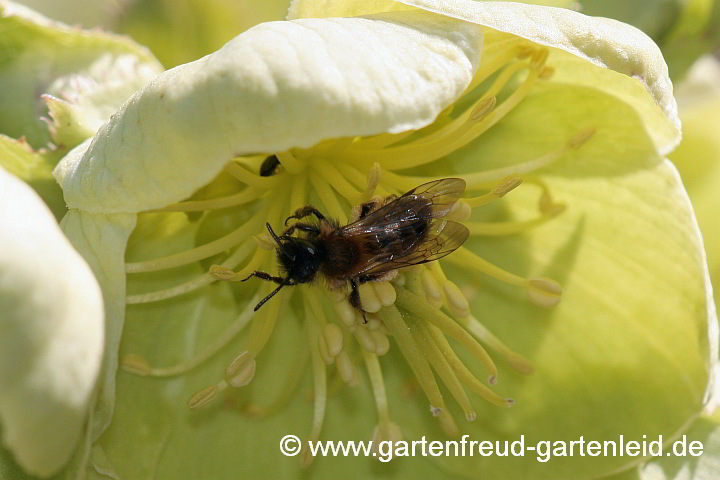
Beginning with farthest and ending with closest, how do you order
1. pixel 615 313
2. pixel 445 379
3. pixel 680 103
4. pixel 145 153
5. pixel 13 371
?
pixel 680 103 < pixel 615 313 < pixel 445 379 < pixel 145 153 < pixel 13 371

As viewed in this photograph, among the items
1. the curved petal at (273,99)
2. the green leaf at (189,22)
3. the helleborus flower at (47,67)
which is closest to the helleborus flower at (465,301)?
the curved petal at (273,99)

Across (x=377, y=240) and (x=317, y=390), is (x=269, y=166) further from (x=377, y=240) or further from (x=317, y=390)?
(x=317, y=390)

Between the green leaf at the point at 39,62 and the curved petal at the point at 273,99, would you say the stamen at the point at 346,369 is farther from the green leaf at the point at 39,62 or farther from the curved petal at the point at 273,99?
the green leaf at the point at 39,62

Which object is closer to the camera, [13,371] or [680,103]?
[13,371]

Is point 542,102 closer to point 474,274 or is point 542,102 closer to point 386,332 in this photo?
point 474,274

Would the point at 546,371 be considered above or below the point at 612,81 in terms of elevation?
below

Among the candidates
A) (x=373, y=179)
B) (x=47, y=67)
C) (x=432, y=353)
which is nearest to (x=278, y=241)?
(x=373, y=179)

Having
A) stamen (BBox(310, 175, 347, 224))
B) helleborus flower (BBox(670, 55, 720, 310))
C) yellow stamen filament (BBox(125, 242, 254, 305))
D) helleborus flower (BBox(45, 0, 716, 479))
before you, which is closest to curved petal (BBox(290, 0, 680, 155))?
helleborus flower (BBox(45, 0, 716, 479))

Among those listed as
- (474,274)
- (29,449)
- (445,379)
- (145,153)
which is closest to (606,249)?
(474,274)
